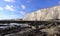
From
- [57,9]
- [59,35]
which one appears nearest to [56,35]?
[59,35]

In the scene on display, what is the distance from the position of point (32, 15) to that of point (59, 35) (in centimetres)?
9725

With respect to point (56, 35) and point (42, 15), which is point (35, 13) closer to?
point (42, 15)

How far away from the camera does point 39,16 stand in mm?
103812

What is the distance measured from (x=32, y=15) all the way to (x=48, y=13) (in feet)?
42.2

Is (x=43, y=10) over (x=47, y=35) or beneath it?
over

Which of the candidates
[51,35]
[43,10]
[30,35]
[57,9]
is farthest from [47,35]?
[43,10]

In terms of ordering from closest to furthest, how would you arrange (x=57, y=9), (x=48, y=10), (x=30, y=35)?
(x=30, y=35) < (x=57, y=9) < (x=48, y=10)

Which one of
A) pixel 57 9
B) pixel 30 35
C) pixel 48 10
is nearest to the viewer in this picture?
pixel 30 35

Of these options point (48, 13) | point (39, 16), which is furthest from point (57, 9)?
point (39, 16)

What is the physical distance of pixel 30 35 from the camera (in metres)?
A: 11.0

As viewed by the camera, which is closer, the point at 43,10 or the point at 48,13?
the point at 48,13

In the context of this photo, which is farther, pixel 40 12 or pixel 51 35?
pixel 40 12

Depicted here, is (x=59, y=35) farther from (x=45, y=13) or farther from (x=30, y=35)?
(x=45, y=13)

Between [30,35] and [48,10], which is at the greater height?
[48,10]
